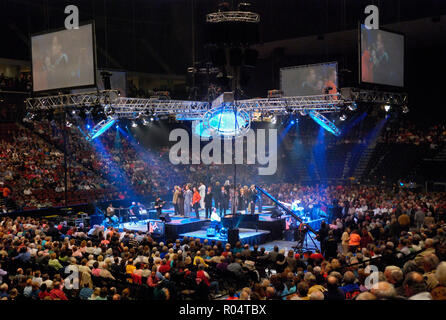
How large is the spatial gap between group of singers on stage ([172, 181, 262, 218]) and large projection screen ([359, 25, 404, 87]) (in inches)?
240

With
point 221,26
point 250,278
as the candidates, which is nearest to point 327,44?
point 221,26

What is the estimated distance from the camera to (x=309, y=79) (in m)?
19.2

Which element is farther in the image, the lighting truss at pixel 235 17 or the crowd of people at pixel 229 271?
the lighting truss at pixel 235 17

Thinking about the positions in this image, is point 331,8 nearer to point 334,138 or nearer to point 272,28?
point 272,28

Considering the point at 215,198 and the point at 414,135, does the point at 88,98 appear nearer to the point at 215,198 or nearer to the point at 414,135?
the point at 215,198

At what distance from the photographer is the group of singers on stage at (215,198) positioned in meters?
17.7

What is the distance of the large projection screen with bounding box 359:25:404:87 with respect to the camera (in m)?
13.4

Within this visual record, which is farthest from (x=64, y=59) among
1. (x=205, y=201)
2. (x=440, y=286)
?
(x=440, y=286)

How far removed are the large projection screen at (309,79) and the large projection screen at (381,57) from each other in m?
3.07

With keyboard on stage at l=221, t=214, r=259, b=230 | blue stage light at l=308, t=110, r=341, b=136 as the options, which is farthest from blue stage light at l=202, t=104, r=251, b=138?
blue stage light at l=308, t=110, r=341, b=136

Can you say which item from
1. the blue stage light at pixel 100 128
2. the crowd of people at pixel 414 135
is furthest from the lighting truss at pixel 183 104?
the crowd of people at pixel 414 135

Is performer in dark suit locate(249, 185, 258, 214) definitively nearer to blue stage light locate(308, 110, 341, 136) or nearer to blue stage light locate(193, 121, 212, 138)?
blue stage light locate(193, 121, 212, 138)

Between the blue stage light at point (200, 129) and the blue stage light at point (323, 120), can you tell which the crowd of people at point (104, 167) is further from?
the blue stage light at point (323, 120)
